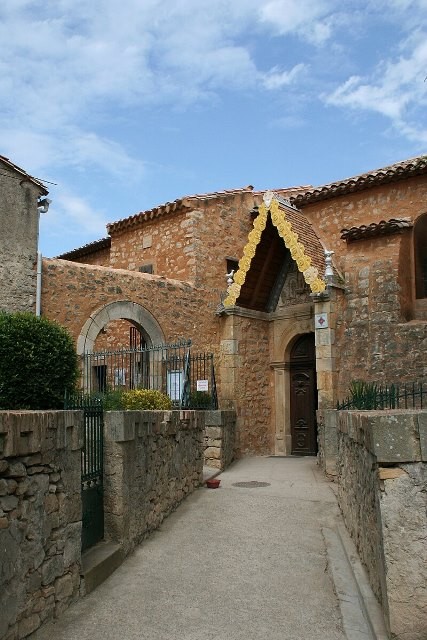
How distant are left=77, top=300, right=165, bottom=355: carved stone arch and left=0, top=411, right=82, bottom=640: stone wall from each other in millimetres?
6842

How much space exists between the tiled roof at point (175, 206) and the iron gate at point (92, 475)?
964 centimetres

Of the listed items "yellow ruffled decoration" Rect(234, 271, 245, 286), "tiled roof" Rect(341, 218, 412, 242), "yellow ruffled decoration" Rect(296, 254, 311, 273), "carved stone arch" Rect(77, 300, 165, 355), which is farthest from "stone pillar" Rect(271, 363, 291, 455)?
"tiled roof" Rect(341, 218, 412, 242)

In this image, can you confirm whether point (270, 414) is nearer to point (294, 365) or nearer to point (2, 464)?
point (294, 365)

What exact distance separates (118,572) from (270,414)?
29.8 ft

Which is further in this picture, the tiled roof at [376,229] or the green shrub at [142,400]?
the tiled roof at [376,229]

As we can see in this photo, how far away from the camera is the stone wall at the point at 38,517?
3666mm

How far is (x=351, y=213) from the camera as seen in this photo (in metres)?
13.3

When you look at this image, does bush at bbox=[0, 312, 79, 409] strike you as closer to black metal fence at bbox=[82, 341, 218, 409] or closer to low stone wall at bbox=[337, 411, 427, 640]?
black metal fence at bbox=[82, 341, 218, 409]

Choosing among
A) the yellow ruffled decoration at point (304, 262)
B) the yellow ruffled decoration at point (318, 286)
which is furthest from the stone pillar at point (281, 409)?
the yellow ruffled decoration at point (304, 262)

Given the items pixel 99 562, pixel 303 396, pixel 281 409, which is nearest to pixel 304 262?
pixel 303 396

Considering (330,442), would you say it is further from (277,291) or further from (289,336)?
(277,291)

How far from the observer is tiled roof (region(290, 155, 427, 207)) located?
39.2 feet

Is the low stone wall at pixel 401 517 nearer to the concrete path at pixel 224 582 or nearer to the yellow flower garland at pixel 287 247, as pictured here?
the concrete path at pixel 224 582

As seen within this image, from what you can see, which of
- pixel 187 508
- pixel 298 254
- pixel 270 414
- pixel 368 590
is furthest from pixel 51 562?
pixel 270 414
